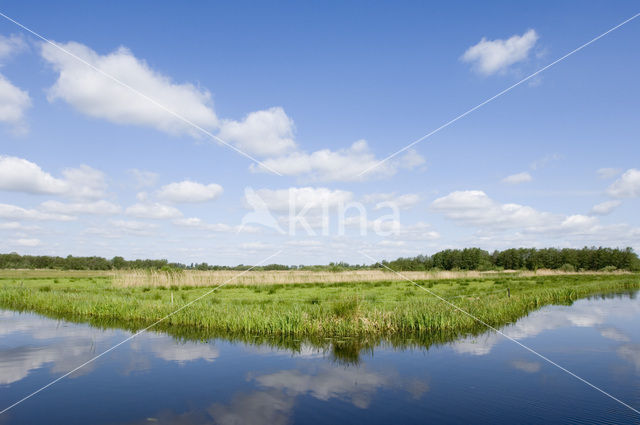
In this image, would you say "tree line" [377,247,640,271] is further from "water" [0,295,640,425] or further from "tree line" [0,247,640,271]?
"water" [0,295,640,425]

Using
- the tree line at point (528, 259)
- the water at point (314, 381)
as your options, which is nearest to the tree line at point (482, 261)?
the tree line at point (528, 259)

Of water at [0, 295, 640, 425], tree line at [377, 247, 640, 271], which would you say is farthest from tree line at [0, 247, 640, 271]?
water at [0, 295, 640, 425]

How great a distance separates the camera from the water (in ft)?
32.4

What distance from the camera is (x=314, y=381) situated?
40.2ft

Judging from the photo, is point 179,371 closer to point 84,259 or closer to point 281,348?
point 281,348

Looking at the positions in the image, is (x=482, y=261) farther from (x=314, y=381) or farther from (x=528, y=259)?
(x=314, y=381)

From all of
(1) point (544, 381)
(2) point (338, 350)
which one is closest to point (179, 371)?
(2) point (338, 350)

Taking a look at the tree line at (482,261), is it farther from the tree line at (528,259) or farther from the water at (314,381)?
the water at (314,381)

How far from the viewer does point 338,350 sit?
15.8 metres

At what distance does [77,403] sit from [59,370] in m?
3.90

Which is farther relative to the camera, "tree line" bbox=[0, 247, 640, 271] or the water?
"tree line" bbox=[0, 247, 640, 271]

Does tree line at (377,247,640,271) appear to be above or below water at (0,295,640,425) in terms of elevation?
above

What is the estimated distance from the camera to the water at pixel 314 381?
32.4 feet

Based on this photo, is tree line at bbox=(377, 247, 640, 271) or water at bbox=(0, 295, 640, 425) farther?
tree line at bbox=(377, 247, 640, 271)
